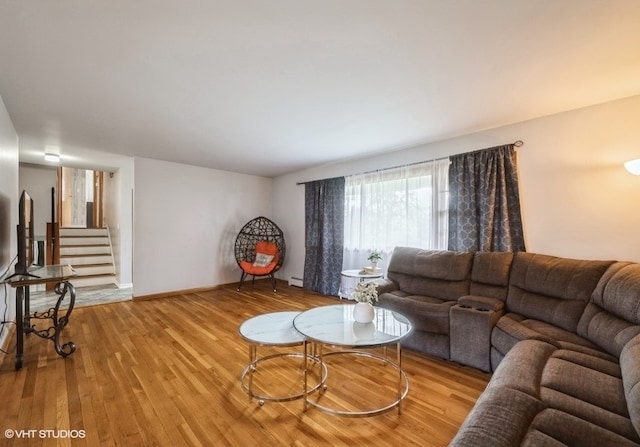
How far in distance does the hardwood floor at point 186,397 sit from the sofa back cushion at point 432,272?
69 centimetres

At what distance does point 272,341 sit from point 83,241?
6.48 m

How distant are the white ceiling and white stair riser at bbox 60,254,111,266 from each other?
3356 mm

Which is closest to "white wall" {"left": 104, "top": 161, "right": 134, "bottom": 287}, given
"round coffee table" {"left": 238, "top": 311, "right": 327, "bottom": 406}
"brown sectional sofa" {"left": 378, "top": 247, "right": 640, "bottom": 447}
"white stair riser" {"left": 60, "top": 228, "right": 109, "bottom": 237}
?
"white stair riser" {"left": 60, "top": 228, "right": 109, "bottom": 237}

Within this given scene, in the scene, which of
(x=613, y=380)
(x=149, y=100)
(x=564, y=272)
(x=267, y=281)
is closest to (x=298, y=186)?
(x=267, y=281)

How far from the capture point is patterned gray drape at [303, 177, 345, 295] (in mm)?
4676

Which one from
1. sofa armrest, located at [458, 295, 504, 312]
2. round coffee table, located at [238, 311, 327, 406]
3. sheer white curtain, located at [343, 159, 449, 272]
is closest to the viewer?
round coffee table, located at [238, 311, 327, 406]

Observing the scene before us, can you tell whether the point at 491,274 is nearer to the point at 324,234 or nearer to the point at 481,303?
the point at 481,303

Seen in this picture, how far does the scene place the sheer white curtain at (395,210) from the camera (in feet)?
11.5

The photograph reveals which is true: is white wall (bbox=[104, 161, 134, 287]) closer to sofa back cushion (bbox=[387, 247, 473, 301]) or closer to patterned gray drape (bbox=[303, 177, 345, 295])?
patterned gray drape (bbox=[303, 177, 345, 295])

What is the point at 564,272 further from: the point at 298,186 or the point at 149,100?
the point at 298,186

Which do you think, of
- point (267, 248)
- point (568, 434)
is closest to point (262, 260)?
point (267, 248)

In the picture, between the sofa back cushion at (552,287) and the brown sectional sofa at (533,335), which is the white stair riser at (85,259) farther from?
the sofa back cushion at (552,287)

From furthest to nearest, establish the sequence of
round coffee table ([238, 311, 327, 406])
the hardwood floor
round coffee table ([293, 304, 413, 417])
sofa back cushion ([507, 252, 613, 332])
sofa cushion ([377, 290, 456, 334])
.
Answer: sofa cushion ([377, 290, 456, 334]), sofa back cushion ([507, 252, 613, 332]), round coffee table ([238, 311, 327, 406]), round coffee table ([293, 304, 413, 417]), the hardwood floor

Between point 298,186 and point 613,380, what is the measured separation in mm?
4794
